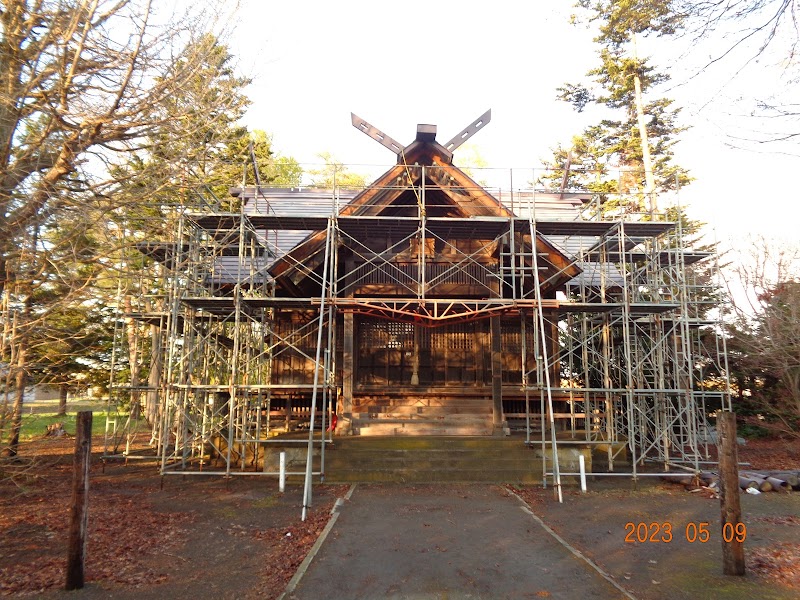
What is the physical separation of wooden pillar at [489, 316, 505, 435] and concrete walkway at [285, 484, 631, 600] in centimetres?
379

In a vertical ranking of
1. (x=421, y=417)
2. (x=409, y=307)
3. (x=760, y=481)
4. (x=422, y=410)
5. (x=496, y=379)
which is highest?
(x=409, y=307)

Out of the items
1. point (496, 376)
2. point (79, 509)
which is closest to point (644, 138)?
point (496, 376)

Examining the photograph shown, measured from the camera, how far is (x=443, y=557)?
7.48m

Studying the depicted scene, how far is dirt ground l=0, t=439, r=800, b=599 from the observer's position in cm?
659

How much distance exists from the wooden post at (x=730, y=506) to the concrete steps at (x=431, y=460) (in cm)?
617

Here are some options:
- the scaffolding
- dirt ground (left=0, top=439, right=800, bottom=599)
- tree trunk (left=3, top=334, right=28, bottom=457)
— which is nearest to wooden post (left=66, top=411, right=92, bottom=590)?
dirt ground (left=0, top=439, right=800, bottom=599)

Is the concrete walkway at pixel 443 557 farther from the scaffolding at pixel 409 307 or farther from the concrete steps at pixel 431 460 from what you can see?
the scaffolding at pixel 409 307

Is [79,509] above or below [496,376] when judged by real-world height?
below

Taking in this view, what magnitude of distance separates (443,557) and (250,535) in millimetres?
3236

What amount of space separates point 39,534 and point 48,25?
8.08m

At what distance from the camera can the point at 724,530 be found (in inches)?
265

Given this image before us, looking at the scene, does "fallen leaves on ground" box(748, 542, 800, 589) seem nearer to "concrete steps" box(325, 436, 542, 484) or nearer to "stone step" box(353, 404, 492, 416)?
"concrete steps" box(325, 436, 542, 484)

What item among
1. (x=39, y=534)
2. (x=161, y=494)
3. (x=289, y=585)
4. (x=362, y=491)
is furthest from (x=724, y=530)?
(x=161, y=494)

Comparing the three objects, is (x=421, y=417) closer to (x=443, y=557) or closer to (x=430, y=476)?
(x=430, y=476)
